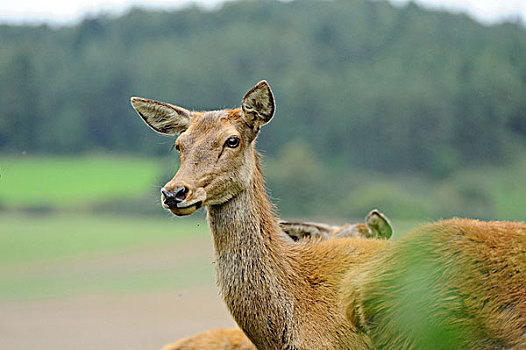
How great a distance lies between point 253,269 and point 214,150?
36.6 inches

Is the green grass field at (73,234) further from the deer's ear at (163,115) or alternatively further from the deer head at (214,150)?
the deer head at (214,150)

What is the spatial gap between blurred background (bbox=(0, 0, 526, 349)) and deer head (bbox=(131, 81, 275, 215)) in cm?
905

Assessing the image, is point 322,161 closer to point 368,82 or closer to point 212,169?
point 368,82

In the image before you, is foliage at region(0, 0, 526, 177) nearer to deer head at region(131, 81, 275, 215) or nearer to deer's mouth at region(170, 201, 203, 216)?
deer head at region(131, 81, 275, 215)

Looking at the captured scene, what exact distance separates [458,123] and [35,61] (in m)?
18.6

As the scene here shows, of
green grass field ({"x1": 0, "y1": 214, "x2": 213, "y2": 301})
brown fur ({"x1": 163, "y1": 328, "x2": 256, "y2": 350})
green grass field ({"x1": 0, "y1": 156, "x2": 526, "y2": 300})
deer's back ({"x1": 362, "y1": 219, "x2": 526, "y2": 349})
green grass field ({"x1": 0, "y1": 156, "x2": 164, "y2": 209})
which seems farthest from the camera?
green grass field ({"x1": 0, "y1": 214, "x2": 213, "y2": 301})

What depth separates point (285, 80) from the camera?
4281cm

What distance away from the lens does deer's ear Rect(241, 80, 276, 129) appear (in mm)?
5270

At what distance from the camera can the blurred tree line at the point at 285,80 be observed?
28.4 m

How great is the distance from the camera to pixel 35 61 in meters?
31.1

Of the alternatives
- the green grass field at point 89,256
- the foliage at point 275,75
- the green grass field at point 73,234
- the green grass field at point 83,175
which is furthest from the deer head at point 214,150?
the green grass field at point 73,234

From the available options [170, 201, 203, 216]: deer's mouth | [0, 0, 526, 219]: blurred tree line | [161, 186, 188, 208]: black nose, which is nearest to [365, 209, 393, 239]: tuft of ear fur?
[170, 201, 203, 216]: deer's mouth

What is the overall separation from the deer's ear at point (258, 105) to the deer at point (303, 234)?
144 cm

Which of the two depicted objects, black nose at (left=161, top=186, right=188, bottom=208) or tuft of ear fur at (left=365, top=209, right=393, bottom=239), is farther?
tuft of ear fur at (left=365, top=209, right=393, bottom=239)
